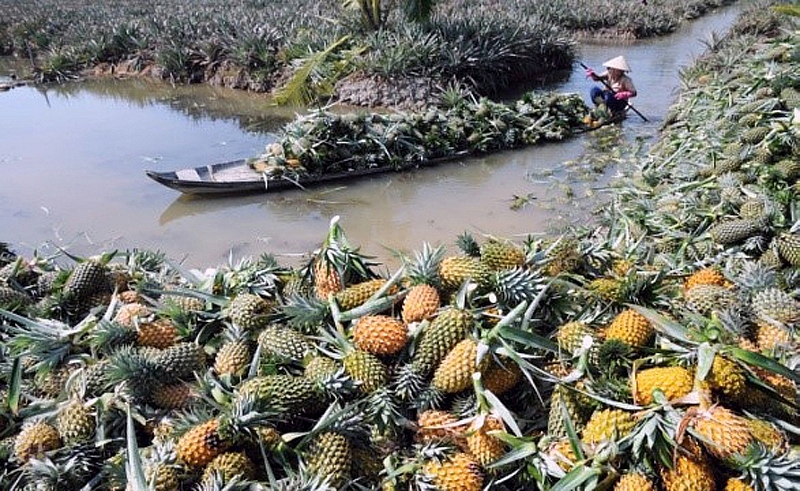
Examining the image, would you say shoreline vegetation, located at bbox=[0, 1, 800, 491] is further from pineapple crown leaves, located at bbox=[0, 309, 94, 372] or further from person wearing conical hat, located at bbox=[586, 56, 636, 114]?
person wearing conical hat, located at bbox=[586, 56, 636, 114]

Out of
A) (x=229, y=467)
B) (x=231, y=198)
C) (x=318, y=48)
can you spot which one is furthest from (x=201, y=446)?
(x=318, y=48)

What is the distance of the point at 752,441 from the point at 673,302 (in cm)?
82

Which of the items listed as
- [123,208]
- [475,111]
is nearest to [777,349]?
[123,208]

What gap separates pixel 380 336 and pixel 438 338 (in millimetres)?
212

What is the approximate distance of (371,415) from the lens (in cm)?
216

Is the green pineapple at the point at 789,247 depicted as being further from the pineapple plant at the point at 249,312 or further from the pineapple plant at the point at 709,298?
the pineapple plant at the point at 249,312

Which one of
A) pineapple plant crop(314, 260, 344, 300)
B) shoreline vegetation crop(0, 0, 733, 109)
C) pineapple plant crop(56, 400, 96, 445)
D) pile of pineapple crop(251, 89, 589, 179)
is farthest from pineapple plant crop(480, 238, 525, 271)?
shoreline vegetation crop(0, 0, 733, 109)

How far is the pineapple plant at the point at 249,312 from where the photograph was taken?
2.55 meters

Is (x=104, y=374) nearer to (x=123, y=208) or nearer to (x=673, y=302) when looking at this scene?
(x=673, y=302)

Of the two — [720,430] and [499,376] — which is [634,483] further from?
[499,376]

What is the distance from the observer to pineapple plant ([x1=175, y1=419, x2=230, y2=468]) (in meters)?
2.02

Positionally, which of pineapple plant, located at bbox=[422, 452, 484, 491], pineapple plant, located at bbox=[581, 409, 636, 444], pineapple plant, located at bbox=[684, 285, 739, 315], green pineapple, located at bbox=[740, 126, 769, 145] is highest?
pineapple plant, located at bbox=[581, 409, 636, 444]

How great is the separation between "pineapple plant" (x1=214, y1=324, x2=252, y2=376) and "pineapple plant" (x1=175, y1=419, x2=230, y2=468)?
323 mm

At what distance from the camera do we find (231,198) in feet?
25.4
